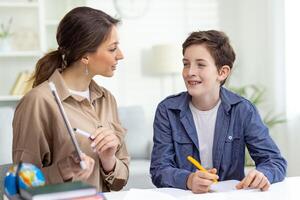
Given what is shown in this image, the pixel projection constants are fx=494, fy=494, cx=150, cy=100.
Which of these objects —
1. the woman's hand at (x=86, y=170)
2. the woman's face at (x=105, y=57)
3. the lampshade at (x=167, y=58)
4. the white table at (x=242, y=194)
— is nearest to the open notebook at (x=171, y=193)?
the white table at (x=242, y=194)

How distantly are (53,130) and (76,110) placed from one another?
107mm

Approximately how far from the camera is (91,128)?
5.53 feet

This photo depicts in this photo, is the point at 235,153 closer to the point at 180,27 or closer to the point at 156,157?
the point at 156,157

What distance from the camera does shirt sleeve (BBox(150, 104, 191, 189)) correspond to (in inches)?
64.5

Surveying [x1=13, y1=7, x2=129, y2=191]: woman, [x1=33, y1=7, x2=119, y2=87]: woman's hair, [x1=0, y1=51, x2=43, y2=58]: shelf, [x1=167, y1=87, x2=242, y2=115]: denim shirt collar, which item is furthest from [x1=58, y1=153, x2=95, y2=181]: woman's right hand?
[x1=0, y1=51, x2=43, y2=58]: shelf

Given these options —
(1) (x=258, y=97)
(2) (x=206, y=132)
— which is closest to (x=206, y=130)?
(2) (x=206, y=132)

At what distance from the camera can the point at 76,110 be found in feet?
5.55

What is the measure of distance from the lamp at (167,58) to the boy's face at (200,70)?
7.88 ft

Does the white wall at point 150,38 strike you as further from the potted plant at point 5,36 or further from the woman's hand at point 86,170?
the woman's hand at point 86,170

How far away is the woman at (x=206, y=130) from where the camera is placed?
5.85 ft

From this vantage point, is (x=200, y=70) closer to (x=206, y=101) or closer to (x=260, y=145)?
(x=206, y=101)

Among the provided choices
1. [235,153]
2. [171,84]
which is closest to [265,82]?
[171,84]

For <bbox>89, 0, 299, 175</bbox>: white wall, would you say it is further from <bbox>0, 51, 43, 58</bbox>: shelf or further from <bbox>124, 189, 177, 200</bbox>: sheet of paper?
<bbox>124, 189, 177, 200</bbox>: sheet of paper

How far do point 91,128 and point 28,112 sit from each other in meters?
0.22
